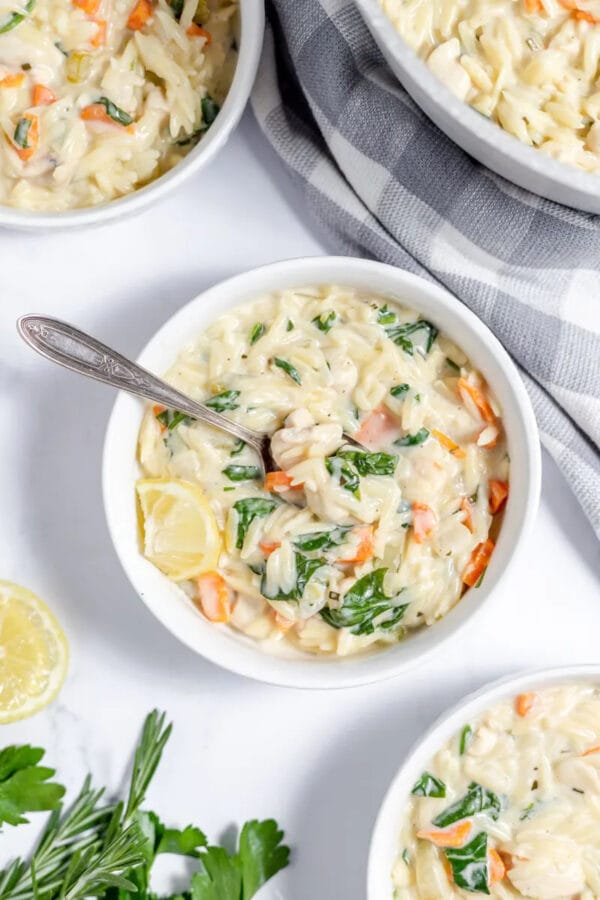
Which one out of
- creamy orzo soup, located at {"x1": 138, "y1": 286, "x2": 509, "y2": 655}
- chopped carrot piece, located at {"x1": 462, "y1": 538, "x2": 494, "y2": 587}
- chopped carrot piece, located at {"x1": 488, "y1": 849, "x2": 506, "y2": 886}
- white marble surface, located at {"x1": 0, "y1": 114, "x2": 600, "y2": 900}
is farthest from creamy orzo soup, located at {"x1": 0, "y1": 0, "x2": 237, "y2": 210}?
chopped carrot piece, located at {"x1": 488, "y1": 849, "x2": 506, "y2": 886}

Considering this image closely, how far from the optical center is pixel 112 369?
274 cm

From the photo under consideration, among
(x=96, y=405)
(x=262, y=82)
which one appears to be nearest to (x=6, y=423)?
(x=96, y=405)

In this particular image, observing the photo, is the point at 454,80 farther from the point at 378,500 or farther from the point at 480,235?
the point at 378,500

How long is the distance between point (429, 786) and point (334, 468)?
821mm

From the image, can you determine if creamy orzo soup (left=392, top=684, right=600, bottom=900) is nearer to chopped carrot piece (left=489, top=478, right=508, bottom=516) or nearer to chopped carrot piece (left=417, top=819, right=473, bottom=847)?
chopped carrot piece (left=417, top=819, right=473, bottom=847)

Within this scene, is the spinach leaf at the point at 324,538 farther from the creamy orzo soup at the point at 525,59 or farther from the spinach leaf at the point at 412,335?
the creamy orzo soup at the point at 525,59

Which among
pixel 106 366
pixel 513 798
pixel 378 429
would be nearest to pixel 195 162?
pixel 106 366

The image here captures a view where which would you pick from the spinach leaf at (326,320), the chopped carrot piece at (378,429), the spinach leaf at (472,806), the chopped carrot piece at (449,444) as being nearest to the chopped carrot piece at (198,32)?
the spinach leaf at (326,320)

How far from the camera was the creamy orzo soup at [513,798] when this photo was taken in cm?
282

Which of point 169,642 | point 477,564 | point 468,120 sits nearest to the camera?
point 468,120

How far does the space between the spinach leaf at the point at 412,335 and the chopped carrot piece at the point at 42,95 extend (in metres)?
0.98

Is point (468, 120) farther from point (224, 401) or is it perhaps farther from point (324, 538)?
point (324, 538)

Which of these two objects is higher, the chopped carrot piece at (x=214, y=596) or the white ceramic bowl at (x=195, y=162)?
the white ceramic bowl at (x=195, y=162)

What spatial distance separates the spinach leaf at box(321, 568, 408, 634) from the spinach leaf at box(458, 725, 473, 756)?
0.33 meters
